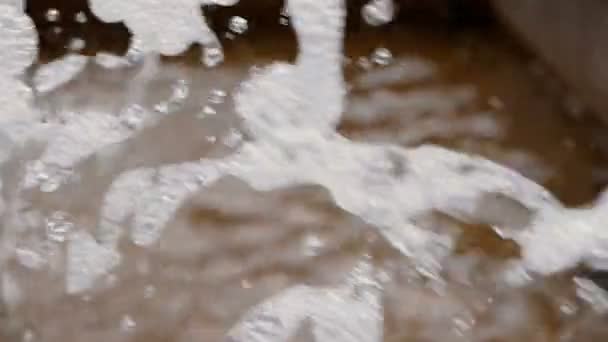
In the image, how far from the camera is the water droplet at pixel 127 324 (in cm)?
40

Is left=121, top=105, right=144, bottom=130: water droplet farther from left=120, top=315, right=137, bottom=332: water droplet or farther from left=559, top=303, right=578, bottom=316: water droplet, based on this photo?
left=559, top=303, right=578, bottom=316: water droplet

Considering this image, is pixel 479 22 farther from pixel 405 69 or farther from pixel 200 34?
pixel 200 34

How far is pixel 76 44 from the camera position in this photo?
454mm

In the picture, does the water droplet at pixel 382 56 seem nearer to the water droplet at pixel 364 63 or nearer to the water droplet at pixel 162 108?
the water droplet at pixel 364 63

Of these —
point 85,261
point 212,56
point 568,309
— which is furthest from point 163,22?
point 568,309

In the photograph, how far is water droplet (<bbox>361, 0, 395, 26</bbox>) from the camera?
1.49 feet

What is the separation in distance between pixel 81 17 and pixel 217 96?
0.29 ft

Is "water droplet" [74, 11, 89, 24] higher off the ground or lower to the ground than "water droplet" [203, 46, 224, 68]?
higher

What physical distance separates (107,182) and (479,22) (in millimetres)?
214

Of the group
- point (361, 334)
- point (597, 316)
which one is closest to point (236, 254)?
point (361, 334)

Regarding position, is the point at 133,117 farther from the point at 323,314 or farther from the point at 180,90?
the point at 323,314

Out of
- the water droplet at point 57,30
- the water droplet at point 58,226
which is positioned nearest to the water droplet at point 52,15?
the water droplet at point 57,30

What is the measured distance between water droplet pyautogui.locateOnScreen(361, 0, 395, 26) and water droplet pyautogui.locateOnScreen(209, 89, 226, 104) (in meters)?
0.09

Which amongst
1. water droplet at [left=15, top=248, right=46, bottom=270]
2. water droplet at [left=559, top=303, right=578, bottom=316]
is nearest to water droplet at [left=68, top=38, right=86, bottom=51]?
water droplet at [left=15, top=248, right=46, bottom=270]
